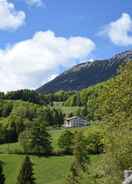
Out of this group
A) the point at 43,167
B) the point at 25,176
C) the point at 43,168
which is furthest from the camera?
the point at 43,167

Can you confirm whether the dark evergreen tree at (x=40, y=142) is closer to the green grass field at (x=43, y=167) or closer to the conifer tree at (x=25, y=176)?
the green grass field at (x=43, y=167)

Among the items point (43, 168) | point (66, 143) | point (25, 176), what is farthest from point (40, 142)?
point (25, 176)

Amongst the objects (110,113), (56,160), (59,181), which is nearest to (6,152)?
(56,160)

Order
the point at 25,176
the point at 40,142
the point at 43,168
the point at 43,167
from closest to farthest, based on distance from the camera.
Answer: the point at 25,176 < the point at 43,168 < the point at 43,167 < the point at 40,142

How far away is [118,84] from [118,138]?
455cm

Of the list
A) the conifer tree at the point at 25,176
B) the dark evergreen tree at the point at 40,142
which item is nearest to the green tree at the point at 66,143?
the dark evergreen tree at the point at 40,142

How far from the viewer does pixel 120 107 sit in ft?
136

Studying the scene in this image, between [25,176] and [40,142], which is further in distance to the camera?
[40,142]

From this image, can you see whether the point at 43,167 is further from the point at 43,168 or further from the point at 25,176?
the point at 25,176

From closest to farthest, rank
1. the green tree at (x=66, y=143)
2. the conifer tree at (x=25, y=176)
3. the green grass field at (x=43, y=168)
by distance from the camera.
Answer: the conifer tree at (x=25, y=176), the green grass field at (x=43, y=168), the green tree at (x=66, y=143)

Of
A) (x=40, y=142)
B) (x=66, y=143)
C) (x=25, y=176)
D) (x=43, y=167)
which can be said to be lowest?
(x=25, y=176)

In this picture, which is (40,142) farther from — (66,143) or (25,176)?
(25,176)

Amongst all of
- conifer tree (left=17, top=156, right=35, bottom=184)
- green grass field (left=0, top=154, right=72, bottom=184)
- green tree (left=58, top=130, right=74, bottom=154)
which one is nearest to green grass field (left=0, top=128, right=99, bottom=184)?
green grass field (left=0, top=154, right=72, bottom=184)

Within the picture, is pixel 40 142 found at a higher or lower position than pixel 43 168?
higher
